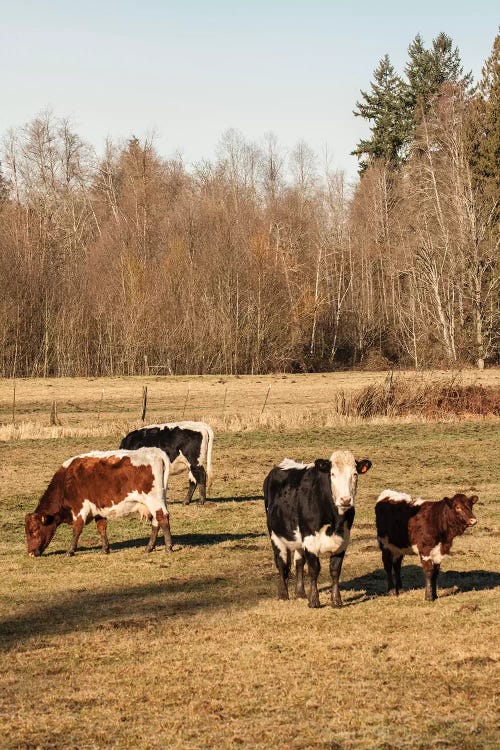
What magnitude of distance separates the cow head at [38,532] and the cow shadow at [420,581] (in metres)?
5.01

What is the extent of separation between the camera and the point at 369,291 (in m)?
82.7

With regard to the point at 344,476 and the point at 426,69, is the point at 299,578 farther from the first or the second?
the point at 426,69

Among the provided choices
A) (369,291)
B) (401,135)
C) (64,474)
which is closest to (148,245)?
(369,291)

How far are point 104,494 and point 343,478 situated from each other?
208 inches

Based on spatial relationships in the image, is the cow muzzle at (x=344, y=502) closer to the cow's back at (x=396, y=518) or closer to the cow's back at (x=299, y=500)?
the cow's back at (x=299, y=500)

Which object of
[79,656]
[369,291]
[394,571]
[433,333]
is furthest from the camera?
[369,291]

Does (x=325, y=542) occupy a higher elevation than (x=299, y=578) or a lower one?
higher

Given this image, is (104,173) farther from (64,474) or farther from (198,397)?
(64,474)

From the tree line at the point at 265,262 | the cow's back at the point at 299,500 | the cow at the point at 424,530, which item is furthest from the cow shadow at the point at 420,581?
the tree line at the point at 265,262

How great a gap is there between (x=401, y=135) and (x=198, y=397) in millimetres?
49981

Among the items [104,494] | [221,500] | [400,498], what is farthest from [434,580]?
[221,500]

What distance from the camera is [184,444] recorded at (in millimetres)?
21422

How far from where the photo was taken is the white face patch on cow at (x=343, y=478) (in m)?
12.0

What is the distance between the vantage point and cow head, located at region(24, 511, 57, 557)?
54.4 ft
